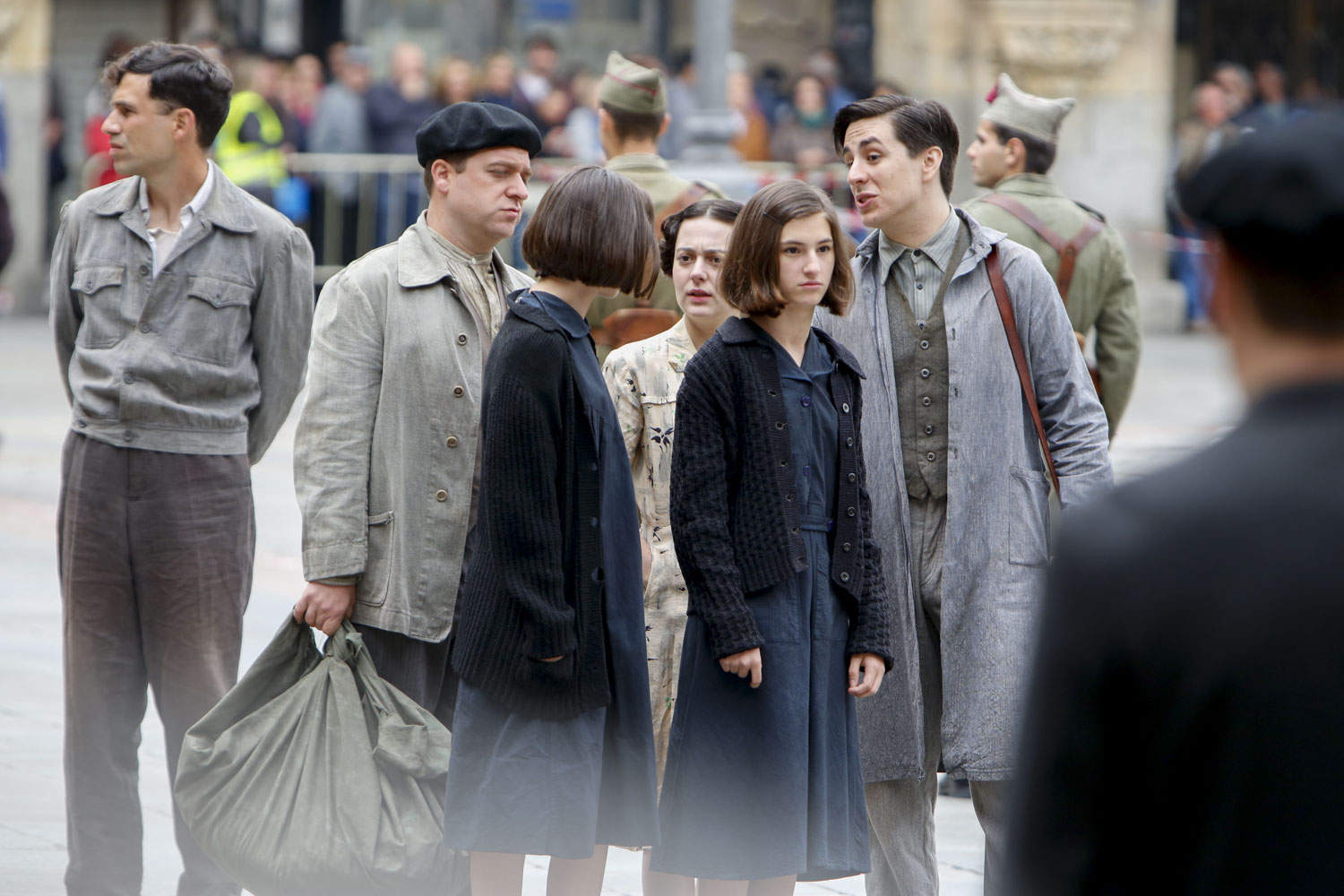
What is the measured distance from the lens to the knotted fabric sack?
12.5 feet

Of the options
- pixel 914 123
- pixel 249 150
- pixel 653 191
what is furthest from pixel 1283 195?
pixel 249 150

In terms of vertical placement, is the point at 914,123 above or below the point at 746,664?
above

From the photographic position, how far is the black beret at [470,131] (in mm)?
4148

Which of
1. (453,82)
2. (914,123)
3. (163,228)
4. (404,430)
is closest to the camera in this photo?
(404,430)

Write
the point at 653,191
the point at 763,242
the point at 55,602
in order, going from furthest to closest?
1. the point at 55,602
2. the point at 653,191
3. the point at 763,242

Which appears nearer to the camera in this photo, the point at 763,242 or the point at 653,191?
the point at 763,242

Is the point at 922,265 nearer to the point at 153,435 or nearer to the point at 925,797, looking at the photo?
the point at 925,797

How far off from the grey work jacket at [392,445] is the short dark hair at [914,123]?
3.21 feet

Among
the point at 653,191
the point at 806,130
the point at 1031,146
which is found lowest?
the point at 806,130

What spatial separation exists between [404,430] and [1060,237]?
2656mm

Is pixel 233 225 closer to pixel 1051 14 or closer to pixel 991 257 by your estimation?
pixel 991 257

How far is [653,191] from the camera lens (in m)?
5.73

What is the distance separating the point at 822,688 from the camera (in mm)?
3822

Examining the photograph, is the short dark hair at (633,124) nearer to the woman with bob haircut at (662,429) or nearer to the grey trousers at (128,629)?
the woman with bob haircut at (662,429)
